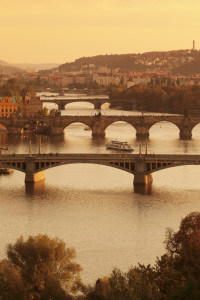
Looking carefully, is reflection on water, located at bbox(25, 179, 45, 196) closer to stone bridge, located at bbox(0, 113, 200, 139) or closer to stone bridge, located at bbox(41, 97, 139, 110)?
stone bridge, located at bbox(0, 113, 200, 139)

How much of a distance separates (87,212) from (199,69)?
14394 cm

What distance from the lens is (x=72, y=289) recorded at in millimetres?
20156

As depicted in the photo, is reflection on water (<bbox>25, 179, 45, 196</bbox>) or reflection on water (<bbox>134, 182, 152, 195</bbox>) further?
reflection on water (<bbox>134, 182, 152, 195</bbox>)

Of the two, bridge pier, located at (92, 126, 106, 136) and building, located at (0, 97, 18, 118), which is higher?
building, located at (0, 97, 18, 118)

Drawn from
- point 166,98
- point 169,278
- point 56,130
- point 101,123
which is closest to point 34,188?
point 169,278

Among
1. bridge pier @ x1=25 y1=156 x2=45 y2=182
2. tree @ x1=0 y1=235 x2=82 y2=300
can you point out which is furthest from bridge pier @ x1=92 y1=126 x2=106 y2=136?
tree @ x1=0 y1=235 x2=82 y2=300

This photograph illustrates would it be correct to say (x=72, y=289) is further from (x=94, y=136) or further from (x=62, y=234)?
(x=94, y=136)

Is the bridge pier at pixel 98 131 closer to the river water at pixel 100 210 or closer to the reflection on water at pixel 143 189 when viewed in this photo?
the river water at pixel 100 210

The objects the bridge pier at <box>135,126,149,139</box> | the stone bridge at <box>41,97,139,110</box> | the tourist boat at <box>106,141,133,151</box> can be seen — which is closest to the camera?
the tourist boat at <box>106,141,133,151</box>

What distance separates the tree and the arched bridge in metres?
15.6

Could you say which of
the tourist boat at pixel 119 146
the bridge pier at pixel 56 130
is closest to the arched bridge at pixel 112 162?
the tourist boat at pixel 119 146

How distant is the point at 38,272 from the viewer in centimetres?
2009

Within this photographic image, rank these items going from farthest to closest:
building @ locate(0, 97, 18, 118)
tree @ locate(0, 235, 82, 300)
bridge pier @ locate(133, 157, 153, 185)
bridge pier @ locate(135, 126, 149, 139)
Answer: building @ locate(0, 97, 18, 118)
bridge pier @ locate(135, 126, 149, 139)
bridge pier @ locate(133, 157, 153, 185)
tree @ locate(0, 235, 82, 300)

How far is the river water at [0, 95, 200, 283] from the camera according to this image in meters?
26.3
